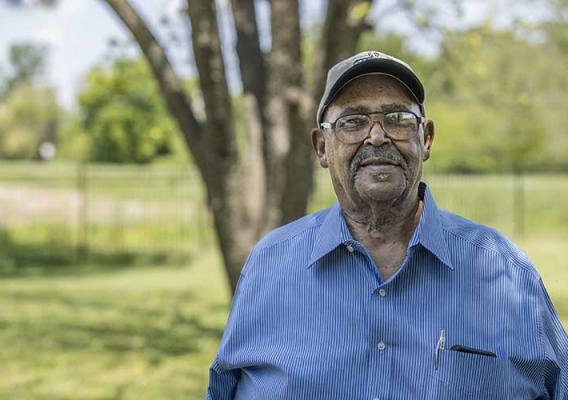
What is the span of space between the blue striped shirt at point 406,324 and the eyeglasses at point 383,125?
194mm

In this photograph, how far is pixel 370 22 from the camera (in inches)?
292

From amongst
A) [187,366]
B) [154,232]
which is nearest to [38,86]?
[154,232]

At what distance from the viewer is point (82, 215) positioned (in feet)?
75.4

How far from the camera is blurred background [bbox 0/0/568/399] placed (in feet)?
24.1

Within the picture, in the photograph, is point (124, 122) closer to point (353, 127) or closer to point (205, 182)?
point (205, 182)

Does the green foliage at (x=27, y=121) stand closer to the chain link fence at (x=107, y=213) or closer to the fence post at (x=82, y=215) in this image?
the chain link fence at (x=107, y=213)

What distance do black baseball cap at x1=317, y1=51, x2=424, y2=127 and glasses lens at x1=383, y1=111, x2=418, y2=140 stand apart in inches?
2.8

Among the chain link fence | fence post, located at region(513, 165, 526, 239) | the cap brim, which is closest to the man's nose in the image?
the cap brim

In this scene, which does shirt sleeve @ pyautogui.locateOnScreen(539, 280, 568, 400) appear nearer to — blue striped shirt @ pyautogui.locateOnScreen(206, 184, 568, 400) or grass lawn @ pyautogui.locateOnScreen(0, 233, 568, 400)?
blue striped shirt @ pyautogui.locateOnScreen(206, 184, 568, 400)

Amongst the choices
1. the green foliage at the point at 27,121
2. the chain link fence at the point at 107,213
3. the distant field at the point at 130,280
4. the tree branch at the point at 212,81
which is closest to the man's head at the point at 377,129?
the tree branch at the point at 212,81

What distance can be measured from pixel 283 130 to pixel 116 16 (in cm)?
163

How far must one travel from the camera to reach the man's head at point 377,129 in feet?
8.05

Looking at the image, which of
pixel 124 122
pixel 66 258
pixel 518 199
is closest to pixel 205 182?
pixel 66 258

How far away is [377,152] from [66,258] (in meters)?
20.4
